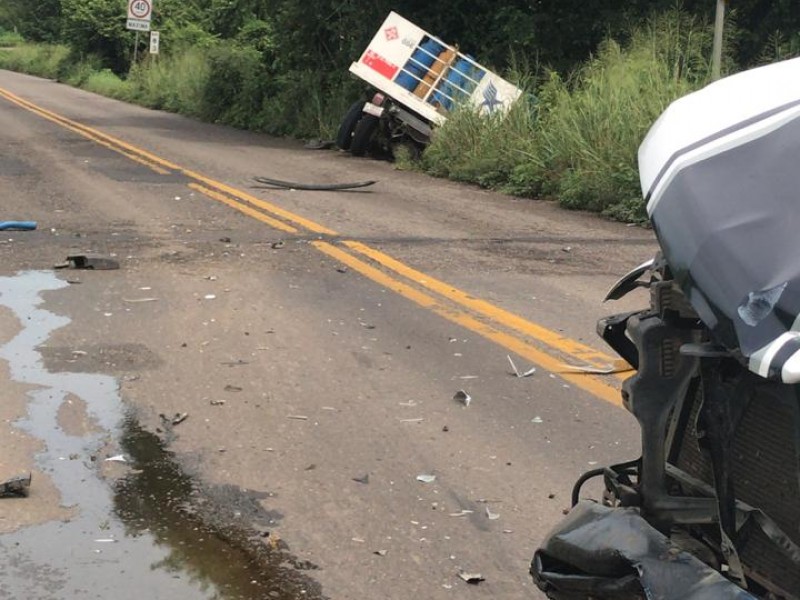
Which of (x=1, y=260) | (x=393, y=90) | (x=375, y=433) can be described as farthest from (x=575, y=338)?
(x=393, y=90)

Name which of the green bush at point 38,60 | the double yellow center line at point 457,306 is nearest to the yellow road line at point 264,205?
the double yellow center line at point 457,306

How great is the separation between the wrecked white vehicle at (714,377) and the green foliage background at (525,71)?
9.89m

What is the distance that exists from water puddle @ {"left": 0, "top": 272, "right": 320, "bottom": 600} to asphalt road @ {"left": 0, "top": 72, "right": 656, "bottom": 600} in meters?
0.02

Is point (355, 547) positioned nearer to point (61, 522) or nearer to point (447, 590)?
point (447, 590)

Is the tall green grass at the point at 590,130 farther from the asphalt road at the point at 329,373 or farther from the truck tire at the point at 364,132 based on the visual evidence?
the truck tire at the point at 364,132

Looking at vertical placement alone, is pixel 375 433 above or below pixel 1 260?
above

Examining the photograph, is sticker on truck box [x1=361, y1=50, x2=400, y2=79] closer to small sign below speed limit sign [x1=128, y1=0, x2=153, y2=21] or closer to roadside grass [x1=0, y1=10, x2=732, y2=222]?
roadside grass [x1=0, y1=10, x2=732, y2=222]

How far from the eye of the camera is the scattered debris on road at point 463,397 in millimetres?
6145

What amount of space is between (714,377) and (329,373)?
410cm

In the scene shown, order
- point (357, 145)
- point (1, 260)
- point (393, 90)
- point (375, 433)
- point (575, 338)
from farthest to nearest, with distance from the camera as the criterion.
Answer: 1. point (357, 145)
2. point (393, 90)
3. point (1, 260)
4. point (575, 338)
5. point (375, 433)

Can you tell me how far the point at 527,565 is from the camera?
4230mm

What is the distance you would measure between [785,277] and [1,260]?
830 centimetres

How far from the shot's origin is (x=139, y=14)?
143 ft

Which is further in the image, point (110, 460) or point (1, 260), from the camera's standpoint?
point (1, 260)
